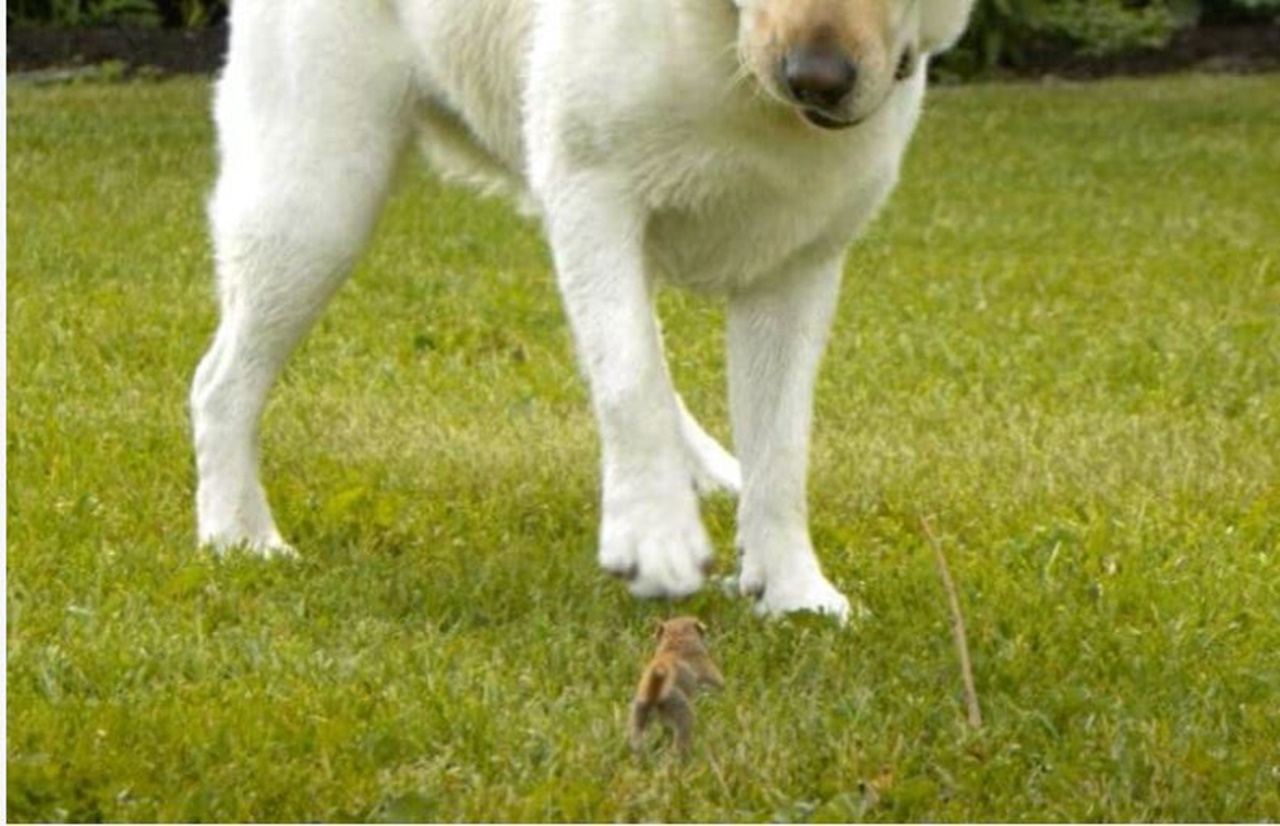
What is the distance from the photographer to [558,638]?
5234 millimetres

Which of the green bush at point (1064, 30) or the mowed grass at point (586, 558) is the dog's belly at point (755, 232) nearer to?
the mowed grass at point (586, 558)

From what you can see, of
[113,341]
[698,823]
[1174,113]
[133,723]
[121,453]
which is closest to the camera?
[698,823]

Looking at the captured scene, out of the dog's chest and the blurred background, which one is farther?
the blurred background

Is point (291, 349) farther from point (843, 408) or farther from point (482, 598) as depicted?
point (843, 408)

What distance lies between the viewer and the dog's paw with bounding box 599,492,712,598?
5012mm

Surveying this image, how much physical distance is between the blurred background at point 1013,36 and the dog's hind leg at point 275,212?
1375cm

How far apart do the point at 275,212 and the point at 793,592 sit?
57.3 inches

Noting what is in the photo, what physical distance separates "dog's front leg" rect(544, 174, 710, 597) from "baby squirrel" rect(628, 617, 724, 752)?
578mm

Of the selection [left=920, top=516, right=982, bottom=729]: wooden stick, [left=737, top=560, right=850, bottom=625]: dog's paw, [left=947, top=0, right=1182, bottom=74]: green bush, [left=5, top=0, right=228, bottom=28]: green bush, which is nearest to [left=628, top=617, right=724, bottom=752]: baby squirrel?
[left=920, top=516, right=982, bottom=729]: wooden stick

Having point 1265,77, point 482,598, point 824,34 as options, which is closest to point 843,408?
point 482,598

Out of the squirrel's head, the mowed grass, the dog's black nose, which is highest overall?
the dog's black nose

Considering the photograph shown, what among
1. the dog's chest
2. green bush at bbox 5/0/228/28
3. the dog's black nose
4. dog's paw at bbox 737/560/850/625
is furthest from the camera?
green bush at bbox 5/0/228/28

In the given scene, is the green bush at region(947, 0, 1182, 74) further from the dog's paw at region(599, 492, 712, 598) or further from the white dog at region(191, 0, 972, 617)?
the dog's paw at region(599, 492, 712, 598)

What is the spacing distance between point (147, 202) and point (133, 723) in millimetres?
8280
